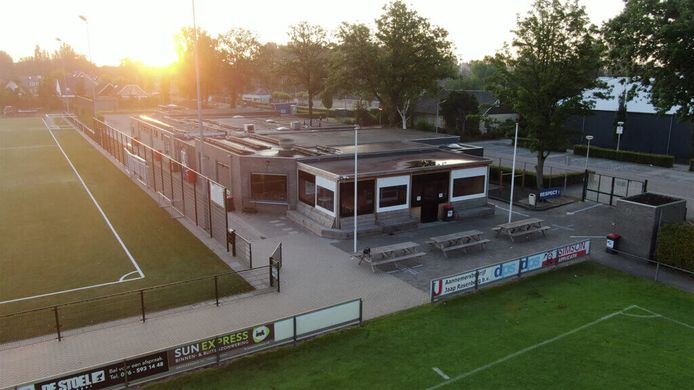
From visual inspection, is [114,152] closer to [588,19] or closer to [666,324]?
[588,19]

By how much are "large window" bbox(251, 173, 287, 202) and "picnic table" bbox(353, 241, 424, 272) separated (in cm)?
957

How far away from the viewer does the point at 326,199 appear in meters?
26.7

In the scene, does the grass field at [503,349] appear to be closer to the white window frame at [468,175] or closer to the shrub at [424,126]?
the white window frame at [468,175]

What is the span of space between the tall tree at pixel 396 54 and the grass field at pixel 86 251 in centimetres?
2517

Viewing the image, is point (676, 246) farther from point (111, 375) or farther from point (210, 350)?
point (111, 375)

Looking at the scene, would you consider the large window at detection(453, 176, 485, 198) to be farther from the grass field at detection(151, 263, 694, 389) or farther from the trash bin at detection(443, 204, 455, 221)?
the grass field at detection(151, 263, 694, 389)

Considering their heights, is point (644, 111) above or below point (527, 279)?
above

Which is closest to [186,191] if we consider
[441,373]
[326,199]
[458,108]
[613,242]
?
[326,199]

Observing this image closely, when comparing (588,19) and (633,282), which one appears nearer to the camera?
(633,282)

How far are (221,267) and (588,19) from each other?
89.4 feet

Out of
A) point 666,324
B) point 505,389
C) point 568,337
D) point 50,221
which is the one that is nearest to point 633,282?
point 666,324

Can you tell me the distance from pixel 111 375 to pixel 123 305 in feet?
18.1

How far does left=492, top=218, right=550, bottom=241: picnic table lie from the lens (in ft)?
82.5

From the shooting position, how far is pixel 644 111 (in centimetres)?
5306
